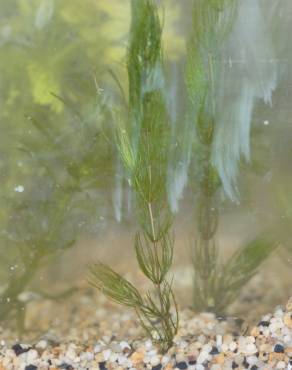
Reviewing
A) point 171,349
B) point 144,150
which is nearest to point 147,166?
point 144,150

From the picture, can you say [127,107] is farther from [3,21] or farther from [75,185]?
[3,21]

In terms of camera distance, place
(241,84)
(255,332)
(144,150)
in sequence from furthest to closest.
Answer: (255,332) → (241,84) → (144,150)

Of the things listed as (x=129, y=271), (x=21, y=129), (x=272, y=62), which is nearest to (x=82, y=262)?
(x=129, y=271)

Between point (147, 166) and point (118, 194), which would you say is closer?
point (147, 166)

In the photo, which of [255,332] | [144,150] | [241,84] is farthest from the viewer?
[255,332]

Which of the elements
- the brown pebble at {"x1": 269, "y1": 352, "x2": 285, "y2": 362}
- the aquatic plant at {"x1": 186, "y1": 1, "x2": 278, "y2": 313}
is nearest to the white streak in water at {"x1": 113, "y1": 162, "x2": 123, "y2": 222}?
the aquatic plant at {"x1": 186, "y1": 1, "x2": 278, "y2": 313}

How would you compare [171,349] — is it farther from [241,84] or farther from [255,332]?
[241,84]

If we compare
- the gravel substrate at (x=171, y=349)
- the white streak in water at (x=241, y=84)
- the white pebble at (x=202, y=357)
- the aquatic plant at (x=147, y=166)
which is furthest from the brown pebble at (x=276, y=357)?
the white streak in water at (x=241, y=84)
